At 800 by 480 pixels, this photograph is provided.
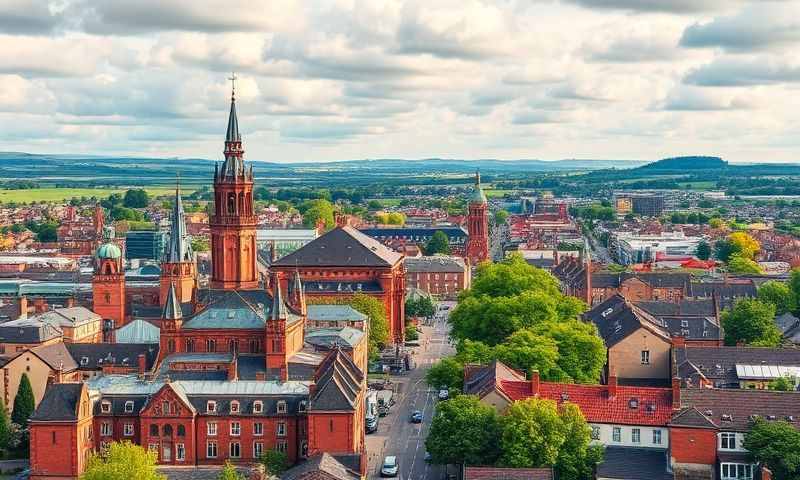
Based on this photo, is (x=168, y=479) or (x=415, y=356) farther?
(x=415, y=356)

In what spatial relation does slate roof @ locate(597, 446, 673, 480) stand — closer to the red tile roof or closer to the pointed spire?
the red tile roof

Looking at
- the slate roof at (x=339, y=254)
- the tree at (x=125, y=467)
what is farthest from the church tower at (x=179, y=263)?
the tree at (x=125, y=467)

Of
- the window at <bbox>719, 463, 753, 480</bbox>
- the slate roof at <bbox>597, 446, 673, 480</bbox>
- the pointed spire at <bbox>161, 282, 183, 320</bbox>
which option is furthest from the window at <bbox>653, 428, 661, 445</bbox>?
the pointed spire at <bbox>161, 282, 183, 320</bbox>

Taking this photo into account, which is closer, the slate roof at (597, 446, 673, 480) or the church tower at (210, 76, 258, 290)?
the slate roof at (597, 446, 673, 480)

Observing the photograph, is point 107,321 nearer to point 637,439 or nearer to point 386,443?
point 386,443

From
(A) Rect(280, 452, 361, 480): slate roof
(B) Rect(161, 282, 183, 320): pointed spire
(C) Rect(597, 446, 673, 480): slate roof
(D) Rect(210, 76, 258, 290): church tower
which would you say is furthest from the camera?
(D) Rect(210, 76, 258, 290): church tower

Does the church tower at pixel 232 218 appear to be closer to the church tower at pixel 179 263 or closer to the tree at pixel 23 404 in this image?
the church tower at pixel 179 263

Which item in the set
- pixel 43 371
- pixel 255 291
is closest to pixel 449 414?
pixel 255 291
